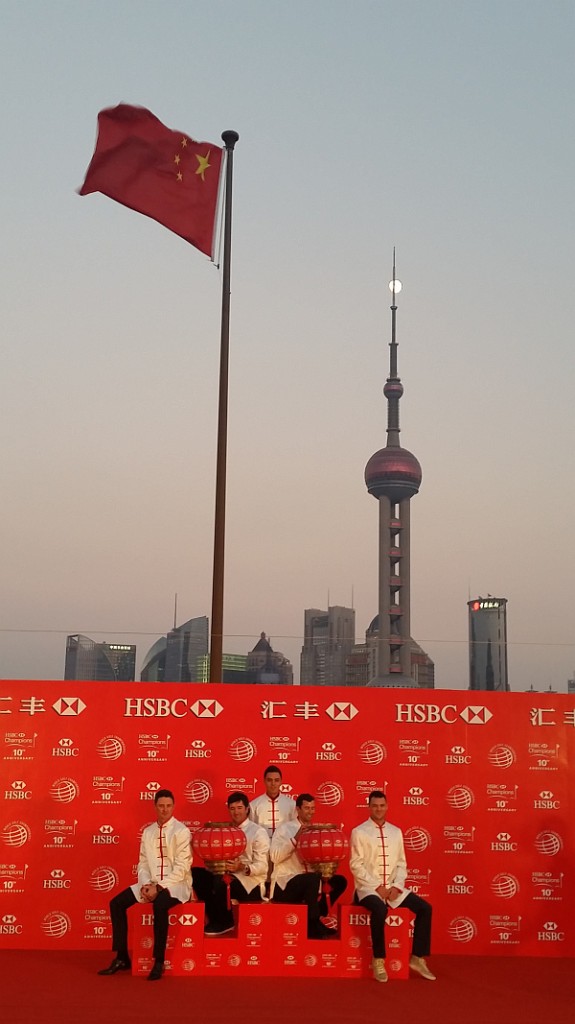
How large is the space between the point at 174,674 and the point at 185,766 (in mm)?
792

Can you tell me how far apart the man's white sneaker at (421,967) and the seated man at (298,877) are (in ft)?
1.92

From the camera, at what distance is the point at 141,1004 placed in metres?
6.18

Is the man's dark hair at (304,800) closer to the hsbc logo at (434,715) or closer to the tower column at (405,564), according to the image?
the hsbc logo at (434,715)

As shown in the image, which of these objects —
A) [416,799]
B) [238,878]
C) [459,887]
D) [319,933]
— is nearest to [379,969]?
[319,933]

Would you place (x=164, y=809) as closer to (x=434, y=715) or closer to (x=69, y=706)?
(x=69, y=706)

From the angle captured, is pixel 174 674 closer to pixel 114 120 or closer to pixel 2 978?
pixel 2 978

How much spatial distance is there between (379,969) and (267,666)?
2968 millimetres

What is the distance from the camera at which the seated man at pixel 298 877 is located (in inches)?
292

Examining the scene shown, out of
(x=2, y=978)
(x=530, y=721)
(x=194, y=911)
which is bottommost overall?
(x=2, y=978)

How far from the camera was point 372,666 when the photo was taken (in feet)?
33.9

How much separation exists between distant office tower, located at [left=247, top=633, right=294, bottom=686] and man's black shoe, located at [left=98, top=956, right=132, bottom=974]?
2599 mm

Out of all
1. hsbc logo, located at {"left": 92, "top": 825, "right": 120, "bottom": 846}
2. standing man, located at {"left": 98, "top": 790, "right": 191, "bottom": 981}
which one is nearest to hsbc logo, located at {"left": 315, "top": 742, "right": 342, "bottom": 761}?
standing man, located at {"left": 98, "top": 790, "right": 191, "bottom": 981}

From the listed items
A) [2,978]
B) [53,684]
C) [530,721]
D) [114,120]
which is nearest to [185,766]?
[53,684]

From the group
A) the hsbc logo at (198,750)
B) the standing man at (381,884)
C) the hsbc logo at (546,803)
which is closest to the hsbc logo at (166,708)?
the hsbc logo at (198,750)
